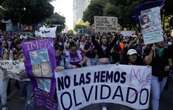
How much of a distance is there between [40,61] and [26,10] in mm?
67899

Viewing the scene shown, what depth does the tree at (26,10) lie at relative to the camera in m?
73.6

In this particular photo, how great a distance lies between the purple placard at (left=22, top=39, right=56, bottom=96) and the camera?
31.2 feet

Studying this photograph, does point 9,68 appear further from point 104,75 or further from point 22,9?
point 22,9

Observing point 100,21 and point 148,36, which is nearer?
point 148,36

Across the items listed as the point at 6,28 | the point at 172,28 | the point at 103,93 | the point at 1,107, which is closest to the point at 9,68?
the point at 1,107

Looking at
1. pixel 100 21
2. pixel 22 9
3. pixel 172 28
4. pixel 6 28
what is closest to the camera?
pixel 100 21

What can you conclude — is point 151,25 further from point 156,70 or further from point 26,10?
point 26,10

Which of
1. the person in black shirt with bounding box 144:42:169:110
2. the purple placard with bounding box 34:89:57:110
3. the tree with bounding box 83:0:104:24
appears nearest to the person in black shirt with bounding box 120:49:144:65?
the person in black shirt with bounding box 144:42:169:110

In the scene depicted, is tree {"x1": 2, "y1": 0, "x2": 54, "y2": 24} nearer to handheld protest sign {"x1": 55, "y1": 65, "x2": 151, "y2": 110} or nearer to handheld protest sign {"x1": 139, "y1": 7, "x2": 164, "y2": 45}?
handheld protest sign {"x1": 139, "y1": 7, "x2": 164, "y2": 45}

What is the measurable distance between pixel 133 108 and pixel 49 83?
1.52 metres

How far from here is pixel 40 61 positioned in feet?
31.3

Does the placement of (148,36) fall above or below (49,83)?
above

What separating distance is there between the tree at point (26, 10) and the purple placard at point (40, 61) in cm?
6368

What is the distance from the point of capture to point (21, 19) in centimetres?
7750
